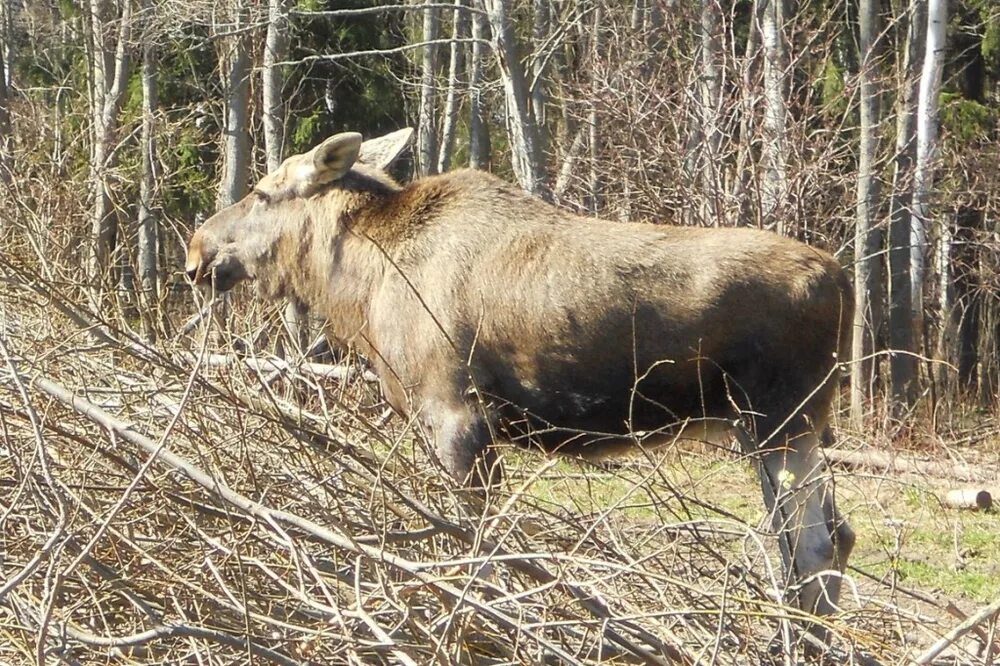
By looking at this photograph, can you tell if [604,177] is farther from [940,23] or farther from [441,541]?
[441,541]

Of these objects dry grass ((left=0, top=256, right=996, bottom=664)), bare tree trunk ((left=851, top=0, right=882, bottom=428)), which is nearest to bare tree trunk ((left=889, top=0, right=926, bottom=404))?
bare tree trunk ((left=851, top=0, right=882, bottom=428))

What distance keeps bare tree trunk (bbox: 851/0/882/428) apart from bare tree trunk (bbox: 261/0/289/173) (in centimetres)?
604

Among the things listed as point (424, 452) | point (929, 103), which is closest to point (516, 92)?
point (929, 103)

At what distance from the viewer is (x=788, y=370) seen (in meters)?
6.37

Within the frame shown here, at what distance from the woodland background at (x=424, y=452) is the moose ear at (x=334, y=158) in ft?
2.64

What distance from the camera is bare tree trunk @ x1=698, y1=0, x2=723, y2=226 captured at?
40.8 feet

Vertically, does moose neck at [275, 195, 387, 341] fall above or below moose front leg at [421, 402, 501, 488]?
above

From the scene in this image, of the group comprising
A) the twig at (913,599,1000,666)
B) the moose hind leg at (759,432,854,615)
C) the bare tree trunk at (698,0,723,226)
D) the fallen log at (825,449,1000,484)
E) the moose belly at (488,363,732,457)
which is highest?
the bare tree trunk at (698,0,723,226)

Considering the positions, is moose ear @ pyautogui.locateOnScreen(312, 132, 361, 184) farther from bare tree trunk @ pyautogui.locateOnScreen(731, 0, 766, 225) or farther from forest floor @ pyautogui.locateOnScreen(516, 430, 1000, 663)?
bare tree trunk @ pyautogui.locateOnScreen(731, 0, 766, 225)

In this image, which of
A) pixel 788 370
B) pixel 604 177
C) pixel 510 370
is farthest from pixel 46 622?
pixel 604 177

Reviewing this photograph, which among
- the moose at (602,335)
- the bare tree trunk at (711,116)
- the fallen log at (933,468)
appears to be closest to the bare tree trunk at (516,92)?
the bare tree trunk at (711,116)

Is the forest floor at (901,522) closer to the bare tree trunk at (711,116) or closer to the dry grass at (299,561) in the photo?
the dry grass at (299,561)

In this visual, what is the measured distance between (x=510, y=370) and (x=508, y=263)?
20.3 inches

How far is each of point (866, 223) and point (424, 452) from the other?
1019 centimetres
